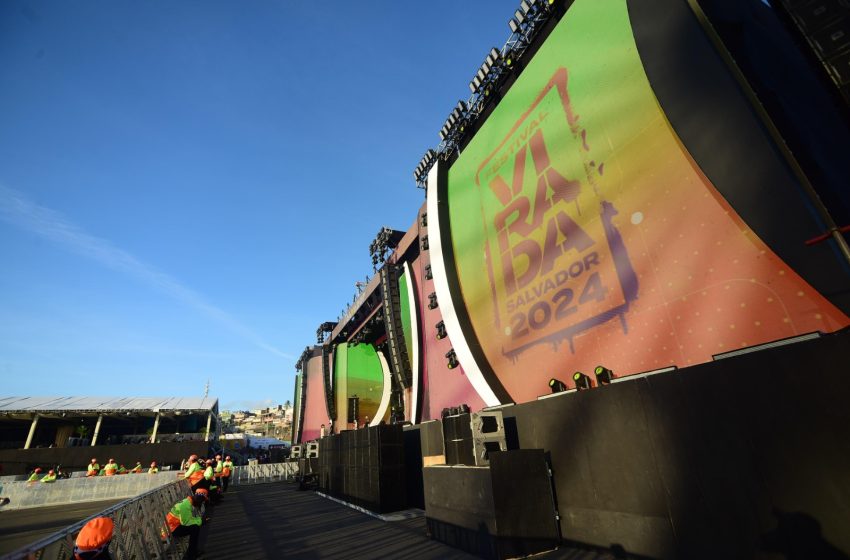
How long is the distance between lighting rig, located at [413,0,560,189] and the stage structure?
9 cm

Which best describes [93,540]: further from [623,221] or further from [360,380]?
[360,380]

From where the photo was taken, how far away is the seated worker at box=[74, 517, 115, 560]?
4.20m

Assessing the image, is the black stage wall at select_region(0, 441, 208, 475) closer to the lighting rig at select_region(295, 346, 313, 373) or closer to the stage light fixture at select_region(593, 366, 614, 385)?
the lighting rig at select_region(295, 346, 313, 373)

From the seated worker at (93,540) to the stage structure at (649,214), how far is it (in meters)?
8.03

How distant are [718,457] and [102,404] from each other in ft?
210

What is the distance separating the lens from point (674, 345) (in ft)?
28.7

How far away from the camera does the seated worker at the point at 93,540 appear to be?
4.20 metres

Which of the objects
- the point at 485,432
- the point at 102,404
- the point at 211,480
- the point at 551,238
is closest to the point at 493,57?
the point at 551,238

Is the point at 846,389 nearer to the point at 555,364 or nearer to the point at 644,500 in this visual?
the point at 644,500

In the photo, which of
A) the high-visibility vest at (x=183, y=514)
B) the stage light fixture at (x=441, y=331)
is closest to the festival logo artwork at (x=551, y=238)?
the stage light fixture at (x=441, y=331)

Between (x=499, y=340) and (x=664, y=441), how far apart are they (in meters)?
8.42

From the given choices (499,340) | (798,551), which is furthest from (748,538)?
(499,340)

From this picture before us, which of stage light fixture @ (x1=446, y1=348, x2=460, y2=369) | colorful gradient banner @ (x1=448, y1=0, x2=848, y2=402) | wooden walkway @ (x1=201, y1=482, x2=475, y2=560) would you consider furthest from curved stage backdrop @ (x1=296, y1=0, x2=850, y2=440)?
wooden walkway @ (x1=201, y1=482, x2=475, y2=560)

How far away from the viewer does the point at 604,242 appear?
33.9 ft
